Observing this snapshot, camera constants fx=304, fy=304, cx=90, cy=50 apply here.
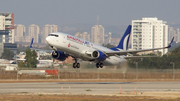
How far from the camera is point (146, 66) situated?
3332 inches

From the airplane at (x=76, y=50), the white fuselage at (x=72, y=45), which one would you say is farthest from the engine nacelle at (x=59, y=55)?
the white fuselage at (x=72, y=45)

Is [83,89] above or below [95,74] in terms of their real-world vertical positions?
below

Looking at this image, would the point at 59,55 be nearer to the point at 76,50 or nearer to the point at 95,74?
the point at 76,50

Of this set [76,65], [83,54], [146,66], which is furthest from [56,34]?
[146,66]

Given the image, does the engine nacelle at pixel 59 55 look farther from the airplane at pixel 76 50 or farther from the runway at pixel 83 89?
the runway at pixel 83 89

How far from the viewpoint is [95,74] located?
83625mm


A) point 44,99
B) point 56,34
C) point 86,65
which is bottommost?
point 44,99

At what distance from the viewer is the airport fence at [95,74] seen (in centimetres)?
8150

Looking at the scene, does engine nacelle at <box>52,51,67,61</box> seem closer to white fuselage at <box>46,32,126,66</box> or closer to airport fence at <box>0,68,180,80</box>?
white fuselage at <box>46,32,126,66</box>

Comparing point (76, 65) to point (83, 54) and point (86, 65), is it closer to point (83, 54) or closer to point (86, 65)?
point (83, 54)

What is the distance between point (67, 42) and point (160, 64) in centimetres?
5005

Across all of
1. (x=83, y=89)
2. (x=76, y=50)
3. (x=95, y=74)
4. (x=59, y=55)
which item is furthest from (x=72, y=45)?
(x=95, y=74)

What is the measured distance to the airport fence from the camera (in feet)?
267

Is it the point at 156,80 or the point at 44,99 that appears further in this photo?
the point at 156,80
